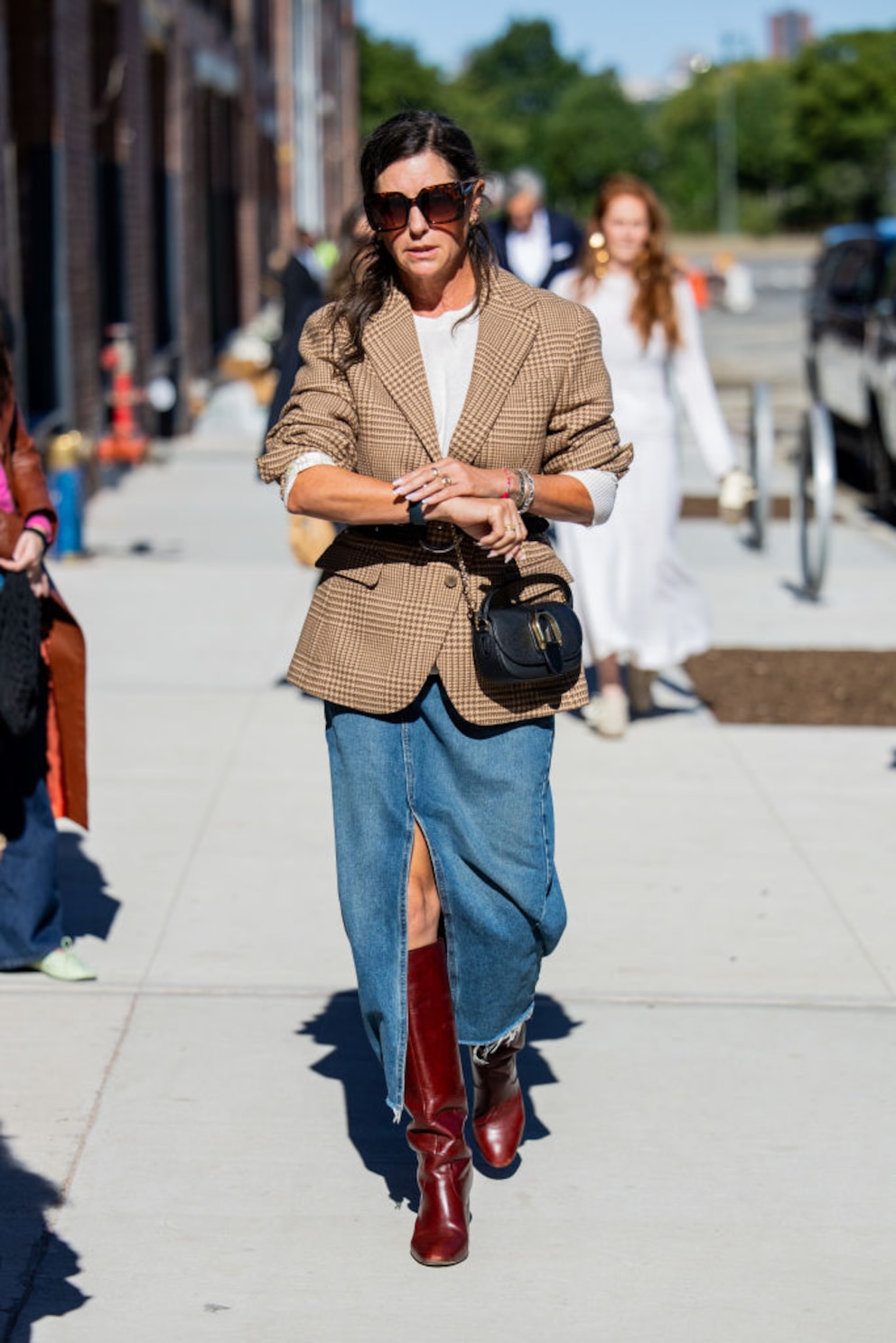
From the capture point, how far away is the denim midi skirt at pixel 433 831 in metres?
3.75

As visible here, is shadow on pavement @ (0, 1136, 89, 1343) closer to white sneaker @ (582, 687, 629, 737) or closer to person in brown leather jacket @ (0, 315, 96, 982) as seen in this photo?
person in brown leather jacket @ (0, 315, 96, 982)

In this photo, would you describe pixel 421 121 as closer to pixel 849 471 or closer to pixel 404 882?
pixel 404 882

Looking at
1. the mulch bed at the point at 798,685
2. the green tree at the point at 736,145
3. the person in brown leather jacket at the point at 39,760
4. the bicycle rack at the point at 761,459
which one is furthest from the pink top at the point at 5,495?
the green tree at the point at 736,145

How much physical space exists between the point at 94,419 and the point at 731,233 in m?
97.8

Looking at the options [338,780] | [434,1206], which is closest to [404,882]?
[338,780]

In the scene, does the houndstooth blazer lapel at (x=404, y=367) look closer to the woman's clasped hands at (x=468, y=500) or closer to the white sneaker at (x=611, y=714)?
the woman's clasped hands at (x=468, y=500)

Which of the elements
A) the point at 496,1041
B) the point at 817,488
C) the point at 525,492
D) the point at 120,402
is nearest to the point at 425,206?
the point at 525,492

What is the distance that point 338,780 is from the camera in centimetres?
382

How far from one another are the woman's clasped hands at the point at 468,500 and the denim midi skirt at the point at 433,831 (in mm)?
353

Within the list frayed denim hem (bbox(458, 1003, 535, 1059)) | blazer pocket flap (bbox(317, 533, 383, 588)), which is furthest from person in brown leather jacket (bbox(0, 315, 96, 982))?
frayed denim hem (bbox(458, 1003, 535, 1059))

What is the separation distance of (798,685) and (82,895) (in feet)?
12.5

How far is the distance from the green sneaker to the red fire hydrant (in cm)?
1014

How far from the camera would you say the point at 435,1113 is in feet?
12.4

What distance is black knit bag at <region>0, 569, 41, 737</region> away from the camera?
A: 4.71m
